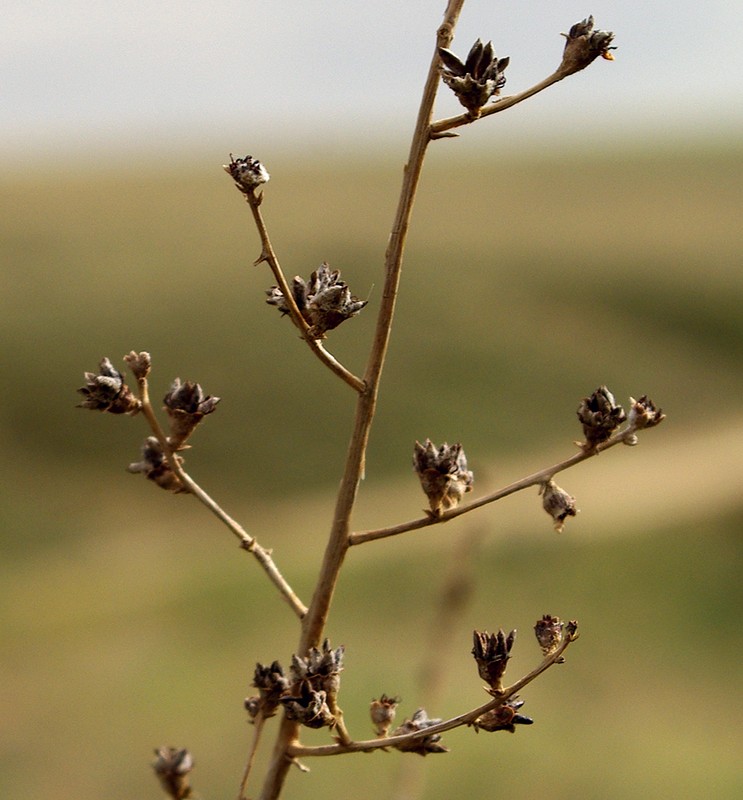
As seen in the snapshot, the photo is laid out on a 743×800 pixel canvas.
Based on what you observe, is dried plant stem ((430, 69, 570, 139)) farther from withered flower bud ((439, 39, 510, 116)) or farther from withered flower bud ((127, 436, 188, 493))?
withered flower bud ((127, 436, 188, 493))

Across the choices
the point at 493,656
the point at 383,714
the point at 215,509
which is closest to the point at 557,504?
the point at 493,656

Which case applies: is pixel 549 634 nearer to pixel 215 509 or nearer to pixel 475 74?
pixel 215 509

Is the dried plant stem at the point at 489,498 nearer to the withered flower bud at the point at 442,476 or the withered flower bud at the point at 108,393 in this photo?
the withered flower bud at the point at 442,476

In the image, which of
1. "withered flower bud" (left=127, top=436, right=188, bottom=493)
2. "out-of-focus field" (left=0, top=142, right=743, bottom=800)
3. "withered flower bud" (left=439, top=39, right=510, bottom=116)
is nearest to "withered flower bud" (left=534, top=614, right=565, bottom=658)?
"withered flower bud" (left=127, top=436, right=188, bottom=493)

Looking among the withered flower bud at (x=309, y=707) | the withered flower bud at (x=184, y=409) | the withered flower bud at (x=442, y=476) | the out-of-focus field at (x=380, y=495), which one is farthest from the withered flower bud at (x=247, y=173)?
the out-of-focus field at (x=380, y=495)

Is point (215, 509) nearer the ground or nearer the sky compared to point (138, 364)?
nearer the ground

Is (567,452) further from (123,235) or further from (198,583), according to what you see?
(123,235)

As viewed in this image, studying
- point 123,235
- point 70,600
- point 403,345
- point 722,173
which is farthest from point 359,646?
point 722,173

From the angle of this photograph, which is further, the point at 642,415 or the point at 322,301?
the point at 642,415
